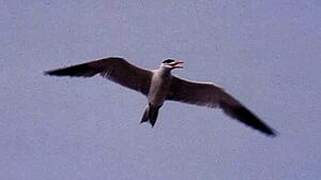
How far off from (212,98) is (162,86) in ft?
3.44

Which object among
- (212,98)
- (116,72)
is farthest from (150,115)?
(212,98)

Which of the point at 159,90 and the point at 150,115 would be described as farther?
the point at 159,90

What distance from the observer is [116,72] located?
47.4 ft

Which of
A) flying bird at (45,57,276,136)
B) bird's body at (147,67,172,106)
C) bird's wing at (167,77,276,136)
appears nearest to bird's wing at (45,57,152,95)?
flying bird at (45,57,276,136)

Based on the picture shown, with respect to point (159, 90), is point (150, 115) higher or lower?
lower

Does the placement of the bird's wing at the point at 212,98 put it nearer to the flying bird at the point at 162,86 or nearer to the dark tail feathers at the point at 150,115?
the flying bird at the point at 162,86

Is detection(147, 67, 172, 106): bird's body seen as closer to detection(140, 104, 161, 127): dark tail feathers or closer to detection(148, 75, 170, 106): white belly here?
detection(148, 75, 170, 106): white belly

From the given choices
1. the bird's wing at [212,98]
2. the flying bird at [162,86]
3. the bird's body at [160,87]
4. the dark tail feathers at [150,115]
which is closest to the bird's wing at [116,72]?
the flying bird at [162,86]

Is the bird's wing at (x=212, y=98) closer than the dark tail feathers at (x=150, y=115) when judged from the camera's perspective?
No

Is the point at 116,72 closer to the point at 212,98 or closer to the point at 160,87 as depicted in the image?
the point at 160,87

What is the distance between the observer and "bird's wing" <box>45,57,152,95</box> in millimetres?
14305

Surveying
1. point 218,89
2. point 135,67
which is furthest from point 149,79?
point 218,89

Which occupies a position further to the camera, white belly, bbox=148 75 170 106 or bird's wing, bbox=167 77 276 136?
bird's wing, bbox=167 77 276 136

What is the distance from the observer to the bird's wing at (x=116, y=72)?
14305mm
